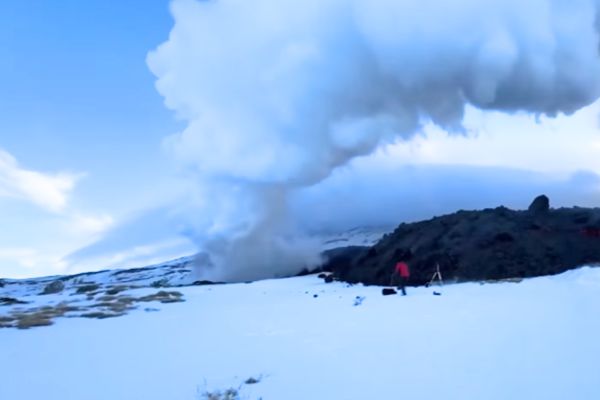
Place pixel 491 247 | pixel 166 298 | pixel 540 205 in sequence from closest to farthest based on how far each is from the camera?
pixel 166 298 → pixel 491 247 → pixel 540 205

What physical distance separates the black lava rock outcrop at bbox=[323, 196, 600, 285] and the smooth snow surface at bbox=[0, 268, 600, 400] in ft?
39.7

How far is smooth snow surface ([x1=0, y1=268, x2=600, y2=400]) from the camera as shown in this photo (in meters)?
7.64

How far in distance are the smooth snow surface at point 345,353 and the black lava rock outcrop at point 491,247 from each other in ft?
39.7

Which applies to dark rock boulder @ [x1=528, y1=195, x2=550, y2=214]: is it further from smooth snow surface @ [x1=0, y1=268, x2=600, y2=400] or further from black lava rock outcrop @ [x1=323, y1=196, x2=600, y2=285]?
smooth snow surface @ [x1=0, y1=268, x2=600, y2=400]

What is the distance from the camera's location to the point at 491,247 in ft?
102

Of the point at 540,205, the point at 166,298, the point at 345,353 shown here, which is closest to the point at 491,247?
the point at 540,205

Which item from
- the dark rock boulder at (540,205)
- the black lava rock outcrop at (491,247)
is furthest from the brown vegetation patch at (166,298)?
the dark rock boulder at (540,205)

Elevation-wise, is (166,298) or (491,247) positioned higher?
(491,247)

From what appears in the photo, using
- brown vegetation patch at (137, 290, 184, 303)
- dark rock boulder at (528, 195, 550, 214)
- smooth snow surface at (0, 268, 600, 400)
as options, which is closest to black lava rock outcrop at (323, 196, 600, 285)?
dark rock boulder at (528, 195, 550, 214)

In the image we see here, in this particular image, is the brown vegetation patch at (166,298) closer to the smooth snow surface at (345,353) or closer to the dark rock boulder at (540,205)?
the smooth snow surface at (345,353)

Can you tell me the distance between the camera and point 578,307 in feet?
41.3

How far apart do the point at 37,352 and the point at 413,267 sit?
24.3 meters

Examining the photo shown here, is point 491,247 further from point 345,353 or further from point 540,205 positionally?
point 345,353

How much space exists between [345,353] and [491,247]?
23.6m
